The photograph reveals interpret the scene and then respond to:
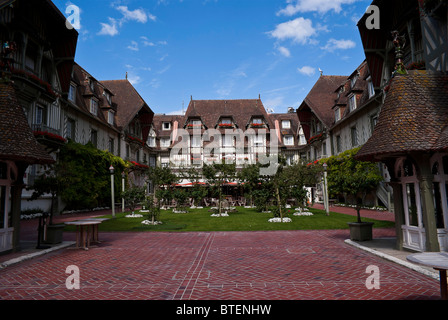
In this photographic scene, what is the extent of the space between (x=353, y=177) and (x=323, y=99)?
2322 cm

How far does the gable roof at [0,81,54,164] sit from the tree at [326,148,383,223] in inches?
348

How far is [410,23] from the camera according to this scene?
514 inches

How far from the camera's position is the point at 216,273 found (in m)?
5.87

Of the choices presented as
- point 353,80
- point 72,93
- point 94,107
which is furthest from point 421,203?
point 94,107

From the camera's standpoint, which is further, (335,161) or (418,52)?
(335,161)

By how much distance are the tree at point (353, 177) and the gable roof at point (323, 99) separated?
577cm

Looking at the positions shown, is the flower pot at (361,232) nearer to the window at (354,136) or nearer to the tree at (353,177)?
the tree at (353,177)

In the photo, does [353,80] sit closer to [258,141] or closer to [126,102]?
[258,141]

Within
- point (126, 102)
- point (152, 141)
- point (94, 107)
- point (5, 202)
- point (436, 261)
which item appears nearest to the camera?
point (436, 261)

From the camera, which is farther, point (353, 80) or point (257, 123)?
point (257, 123)

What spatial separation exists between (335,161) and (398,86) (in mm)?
18133

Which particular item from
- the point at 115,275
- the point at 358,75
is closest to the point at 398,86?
the point at 115,275
